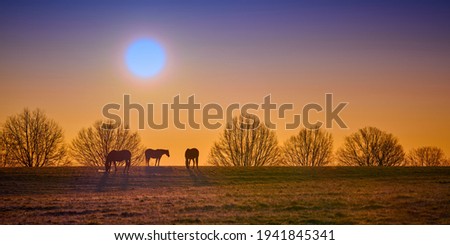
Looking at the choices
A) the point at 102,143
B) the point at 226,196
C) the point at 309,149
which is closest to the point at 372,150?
the point at 309,149

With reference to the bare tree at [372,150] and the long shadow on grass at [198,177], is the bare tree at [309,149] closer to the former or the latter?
the bare tree at [372,150]

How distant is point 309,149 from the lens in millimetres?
64312

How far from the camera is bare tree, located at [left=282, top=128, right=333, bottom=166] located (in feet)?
208

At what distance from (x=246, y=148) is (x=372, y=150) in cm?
1263

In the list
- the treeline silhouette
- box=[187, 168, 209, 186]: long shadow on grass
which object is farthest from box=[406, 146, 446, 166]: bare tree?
box=[187, 168, 209, 186]: long shadow on grass

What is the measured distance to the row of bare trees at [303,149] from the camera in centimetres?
6225

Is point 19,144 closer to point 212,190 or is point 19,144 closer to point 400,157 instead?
point 212,190

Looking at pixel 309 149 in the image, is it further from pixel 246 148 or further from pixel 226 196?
pixel 226 196

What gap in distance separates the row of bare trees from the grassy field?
19.6 meters

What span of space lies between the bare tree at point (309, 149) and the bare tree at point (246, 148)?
5.58 ft
